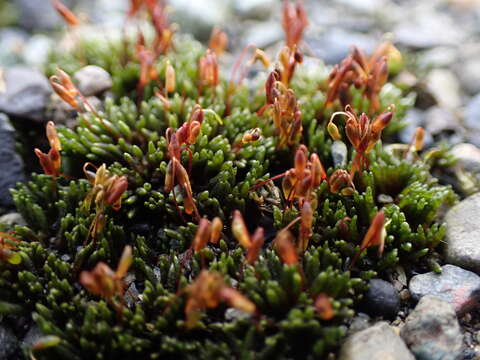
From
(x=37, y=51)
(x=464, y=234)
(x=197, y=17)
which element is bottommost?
(x=464, y=234)

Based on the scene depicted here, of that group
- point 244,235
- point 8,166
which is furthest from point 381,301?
point 8,166

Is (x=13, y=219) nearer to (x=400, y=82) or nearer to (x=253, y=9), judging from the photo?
(x=400, y=82)

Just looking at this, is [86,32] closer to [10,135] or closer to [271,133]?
[10,135]

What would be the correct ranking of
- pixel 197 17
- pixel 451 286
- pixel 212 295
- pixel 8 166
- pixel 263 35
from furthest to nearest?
pixel 197 17, pixel 263 35, pixel 8 166, pixel 451 286, pixel 212 295

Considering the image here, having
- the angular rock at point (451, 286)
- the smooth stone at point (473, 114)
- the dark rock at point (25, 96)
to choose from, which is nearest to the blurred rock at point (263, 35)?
the smooth stone at point (473, 114)

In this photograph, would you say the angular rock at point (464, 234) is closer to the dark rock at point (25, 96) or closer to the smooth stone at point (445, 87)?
the smooth stone at point (445, 87)

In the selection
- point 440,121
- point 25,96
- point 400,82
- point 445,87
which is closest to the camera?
point 25,96

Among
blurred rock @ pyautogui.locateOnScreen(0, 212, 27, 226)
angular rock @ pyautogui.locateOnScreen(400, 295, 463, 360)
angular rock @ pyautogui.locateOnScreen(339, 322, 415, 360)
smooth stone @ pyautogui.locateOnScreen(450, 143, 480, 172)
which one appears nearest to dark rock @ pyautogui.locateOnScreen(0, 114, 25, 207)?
blurred rock @ pyautogui.locateOnScreen(0, 212, 27, 226)

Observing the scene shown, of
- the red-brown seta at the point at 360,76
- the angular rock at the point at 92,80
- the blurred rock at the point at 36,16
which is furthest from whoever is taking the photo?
the blurred rock at the point at 36,16
